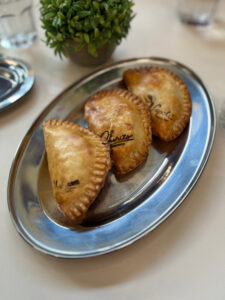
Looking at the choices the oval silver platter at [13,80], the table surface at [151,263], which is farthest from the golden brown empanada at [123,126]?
the oval silver platter at [13,80]

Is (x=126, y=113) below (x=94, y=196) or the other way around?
the other way around

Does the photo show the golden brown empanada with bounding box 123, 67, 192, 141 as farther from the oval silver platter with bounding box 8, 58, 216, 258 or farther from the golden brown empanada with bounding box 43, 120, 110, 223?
the golden brown empanada with bounding box 43, 120, 110, 223

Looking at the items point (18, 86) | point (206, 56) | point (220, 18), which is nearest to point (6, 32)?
point (18, 86)

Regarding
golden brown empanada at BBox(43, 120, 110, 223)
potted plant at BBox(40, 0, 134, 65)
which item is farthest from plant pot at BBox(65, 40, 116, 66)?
golden brown empanada at BBox(43, 120, 110, 223)

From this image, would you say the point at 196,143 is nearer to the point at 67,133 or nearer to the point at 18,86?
the point at 67,133

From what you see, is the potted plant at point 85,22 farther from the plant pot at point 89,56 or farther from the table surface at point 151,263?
the table surface at point 151,263

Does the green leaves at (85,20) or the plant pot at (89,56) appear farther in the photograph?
the plant pot at (89,56)
